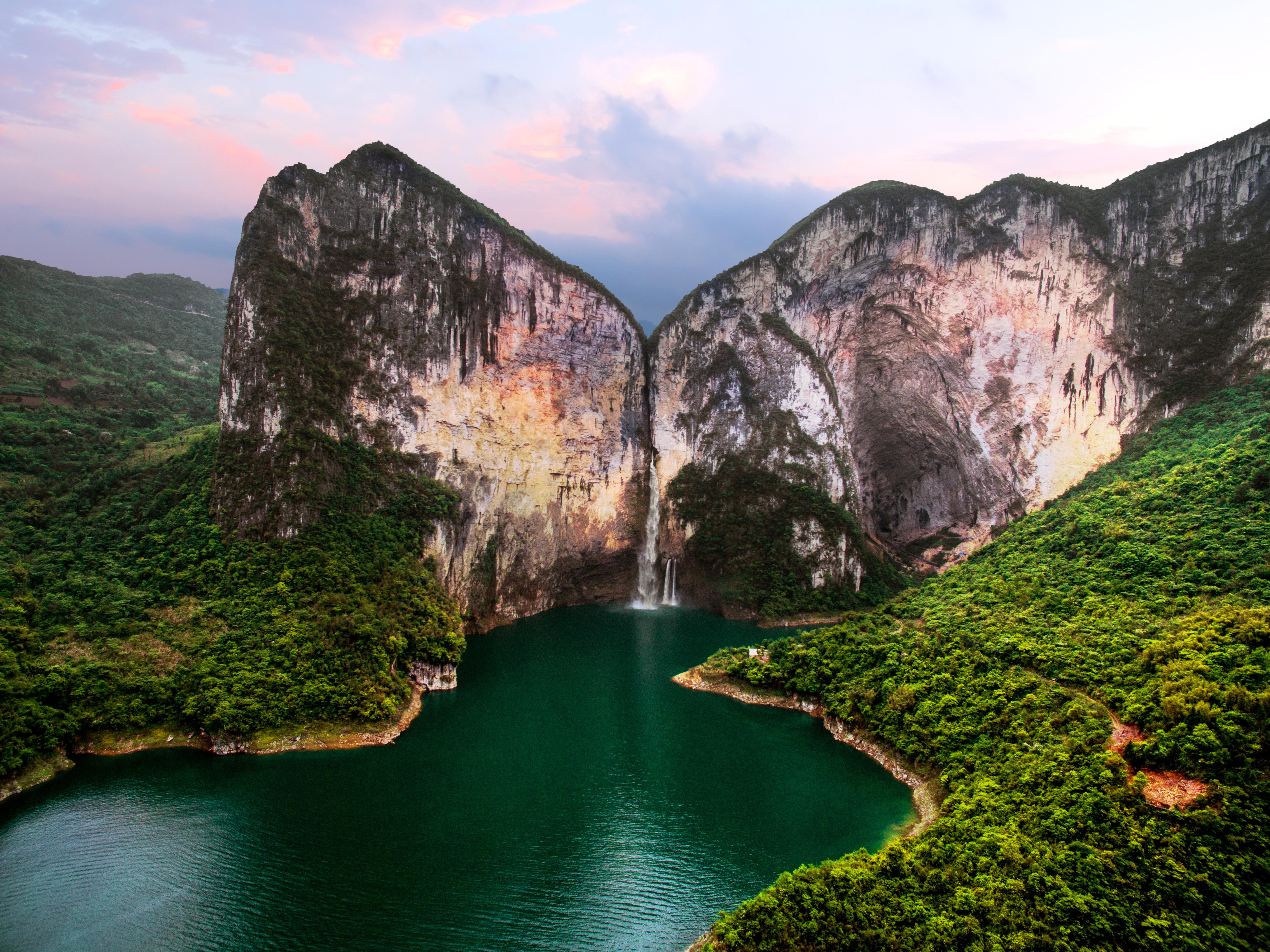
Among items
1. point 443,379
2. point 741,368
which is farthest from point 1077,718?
point 443,379

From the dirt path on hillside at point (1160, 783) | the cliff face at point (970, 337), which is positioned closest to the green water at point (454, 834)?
the dirt path on hillside at point (1160, 783)

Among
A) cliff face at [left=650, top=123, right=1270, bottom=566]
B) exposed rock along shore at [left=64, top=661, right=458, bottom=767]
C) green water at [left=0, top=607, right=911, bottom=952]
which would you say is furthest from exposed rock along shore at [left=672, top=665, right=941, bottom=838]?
cliff face at [left=650, top=123, right=1270, bottom=566]

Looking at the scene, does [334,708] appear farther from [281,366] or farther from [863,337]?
[863,337]

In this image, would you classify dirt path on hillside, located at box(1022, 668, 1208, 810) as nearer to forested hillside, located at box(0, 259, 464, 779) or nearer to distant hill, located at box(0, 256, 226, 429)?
forested hillside, located at box(0, 259, 464, 779)

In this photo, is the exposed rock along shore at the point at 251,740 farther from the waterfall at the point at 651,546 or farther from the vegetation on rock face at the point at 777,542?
the vegetation on rock face at the point at 777,542

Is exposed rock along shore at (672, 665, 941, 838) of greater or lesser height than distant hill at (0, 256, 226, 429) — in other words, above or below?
below

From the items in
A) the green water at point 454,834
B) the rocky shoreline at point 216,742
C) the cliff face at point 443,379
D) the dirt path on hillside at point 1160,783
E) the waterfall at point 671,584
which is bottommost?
the green water at point 454,834

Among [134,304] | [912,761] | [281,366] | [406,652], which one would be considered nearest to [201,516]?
[281,366]
